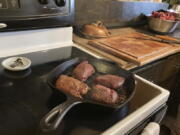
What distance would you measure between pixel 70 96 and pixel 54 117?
2.5 inches

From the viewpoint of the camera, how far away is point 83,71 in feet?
2.00

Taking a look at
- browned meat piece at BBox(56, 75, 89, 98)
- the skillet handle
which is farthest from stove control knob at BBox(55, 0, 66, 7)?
the skillet handle

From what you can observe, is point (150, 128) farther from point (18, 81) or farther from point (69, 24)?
point (69, 24)

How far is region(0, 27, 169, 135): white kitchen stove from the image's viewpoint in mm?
465

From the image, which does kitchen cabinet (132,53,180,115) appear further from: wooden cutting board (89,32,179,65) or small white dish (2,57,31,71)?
small white dish (2,57,31,71)

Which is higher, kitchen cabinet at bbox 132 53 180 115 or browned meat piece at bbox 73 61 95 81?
browned meat piece at bbox 73 61 95 81

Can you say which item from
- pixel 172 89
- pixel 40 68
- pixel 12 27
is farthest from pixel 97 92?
pixel 172 89

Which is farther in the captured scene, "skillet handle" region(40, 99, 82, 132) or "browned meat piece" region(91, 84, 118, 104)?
"browned meat piece" region(91, 84, 118, 104)

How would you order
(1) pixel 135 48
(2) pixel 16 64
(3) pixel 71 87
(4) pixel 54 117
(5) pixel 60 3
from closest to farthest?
1. (4) pixel 54 117
2. (3) pixel 71 87
3. (2) pixel 16 64
4. (5) pixel 60 3
5. (1) pixel 135 48

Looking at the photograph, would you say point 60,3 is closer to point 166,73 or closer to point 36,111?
point 36,111

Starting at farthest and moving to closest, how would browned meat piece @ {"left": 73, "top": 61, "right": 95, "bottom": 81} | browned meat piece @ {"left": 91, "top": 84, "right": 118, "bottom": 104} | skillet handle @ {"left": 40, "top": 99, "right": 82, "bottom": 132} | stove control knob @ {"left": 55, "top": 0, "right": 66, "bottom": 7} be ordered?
stove control knob @ {"left": 55, "top": 0, "right": 66, "bottom": 7} < browned meat piece @ {"left": 73, "top": 61, "right": 95, "bottom": 81} < browned meat piece @ {"left": 91, "top": 84, "right": 118, "bottom": 104} < skillet handle @ {"left": 40, "top": 99, "right": 82, "bottom": 132}

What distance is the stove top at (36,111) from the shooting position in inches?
17.0

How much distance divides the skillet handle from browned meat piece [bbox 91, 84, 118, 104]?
0.07 meters

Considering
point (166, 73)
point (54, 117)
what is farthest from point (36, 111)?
point (166, 73)
